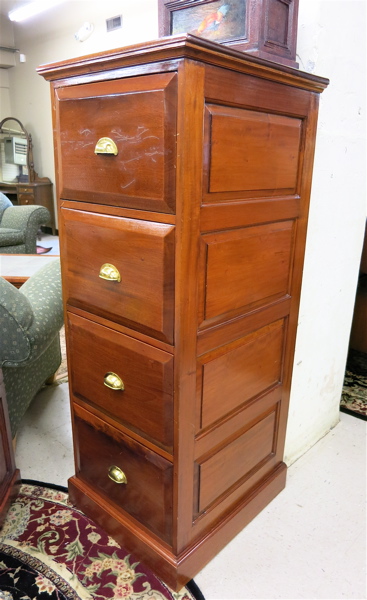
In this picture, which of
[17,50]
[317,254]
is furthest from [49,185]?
[317,254]

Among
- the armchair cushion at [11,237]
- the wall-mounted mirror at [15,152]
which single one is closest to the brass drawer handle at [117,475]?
the armchair cushion at [11,237]

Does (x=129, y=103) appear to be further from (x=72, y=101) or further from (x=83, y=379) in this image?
(x=83, y=379)

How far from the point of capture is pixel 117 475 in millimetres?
1323

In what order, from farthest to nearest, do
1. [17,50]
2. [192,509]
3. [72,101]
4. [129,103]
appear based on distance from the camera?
1. [17,50]
2. [192,509]
3. [72,101]
4. [129,103]

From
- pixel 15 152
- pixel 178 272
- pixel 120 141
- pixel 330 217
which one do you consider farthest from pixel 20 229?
pixel 178 272

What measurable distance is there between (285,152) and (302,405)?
974mm

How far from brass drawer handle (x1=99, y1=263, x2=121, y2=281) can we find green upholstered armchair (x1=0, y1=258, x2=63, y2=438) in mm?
323

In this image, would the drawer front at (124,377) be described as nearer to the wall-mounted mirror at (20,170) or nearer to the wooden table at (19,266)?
the wooden table at (19,266)

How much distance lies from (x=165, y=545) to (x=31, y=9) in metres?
5.69

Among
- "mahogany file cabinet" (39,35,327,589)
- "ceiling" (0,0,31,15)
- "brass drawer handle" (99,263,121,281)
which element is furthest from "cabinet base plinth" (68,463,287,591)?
"ceiling" (0,0,31,15)

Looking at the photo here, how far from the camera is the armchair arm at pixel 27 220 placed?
13.9 ft

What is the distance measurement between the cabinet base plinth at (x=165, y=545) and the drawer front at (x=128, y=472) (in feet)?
0.10

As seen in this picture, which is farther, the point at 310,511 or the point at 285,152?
the point at 310,511

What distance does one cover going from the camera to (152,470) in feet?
3.97
